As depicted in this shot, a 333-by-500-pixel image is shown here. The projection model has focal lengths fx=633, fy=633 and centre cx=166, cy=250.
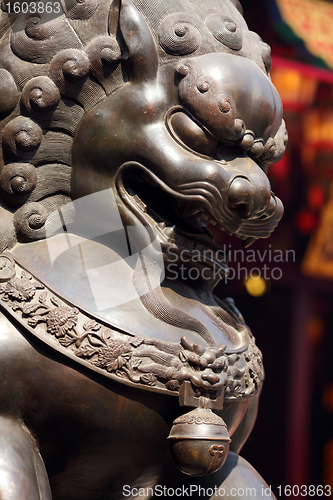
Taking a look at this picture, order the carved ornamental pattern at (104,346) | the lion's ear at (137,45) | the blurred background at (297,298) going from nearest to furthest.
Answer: the carved ornamental pattern at (104,346) → the lion's ear at (137,45) → the blurred background at (297,298)

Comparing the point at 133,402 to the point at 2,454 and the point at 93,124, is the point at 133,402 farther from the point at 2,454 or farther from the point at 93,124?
the point at 93,124

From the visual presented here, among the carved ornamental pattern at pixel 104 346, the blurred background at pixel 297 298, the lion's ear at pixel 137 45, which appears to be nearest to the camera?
the carved ornamental pattern at pixel 104 346

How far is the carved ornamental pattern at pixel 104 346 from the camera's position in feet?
4.45

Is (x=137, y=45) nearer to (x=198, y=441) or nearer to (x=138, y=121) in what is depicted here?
(x=138, y=121)

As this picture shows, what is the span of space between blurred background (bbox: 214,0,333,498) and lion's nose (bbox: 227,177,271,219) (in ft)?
6.49

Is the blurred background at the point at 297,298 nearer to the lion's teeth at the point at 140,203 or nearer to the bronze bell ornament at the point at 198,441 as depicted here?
the lion's teeth at the point at 140,203

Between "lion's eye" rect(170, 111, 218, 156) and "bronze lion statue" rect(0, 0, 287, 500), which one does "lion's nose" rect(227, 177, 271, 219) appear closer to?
"bronze lion statue" rect(0, 0, 287, 500)

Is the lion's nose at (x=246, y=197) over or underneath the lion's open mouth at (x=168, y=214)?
over

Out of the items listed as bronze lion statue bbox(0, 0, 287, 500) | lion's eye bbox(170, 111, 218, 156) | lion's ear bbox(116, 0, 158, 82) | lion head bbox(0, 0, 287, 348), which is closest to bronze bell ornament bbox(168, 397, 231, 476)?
bronze lion statue bbox(0, 0, 287, 500)

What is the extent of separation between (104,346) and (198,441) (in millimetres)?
294

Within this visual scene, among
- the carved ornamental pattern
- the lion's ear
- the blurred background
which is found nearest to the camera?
the carved ornamental pattern

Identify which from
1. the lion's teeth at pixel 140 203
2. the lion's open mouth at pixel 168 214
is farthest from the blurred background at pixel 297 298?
the lion's teeth at pixel 140 203

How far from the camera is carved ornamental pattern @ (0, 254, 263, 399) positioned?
1356 mm

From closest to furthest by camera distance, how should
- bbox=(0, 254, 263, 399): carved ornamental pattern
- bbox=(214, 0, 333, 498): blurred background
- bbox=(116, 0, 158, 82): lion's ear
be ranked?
bbox=(0, 254, 263, 399): carved ornamental pattern, bbox=(116, 0, 158, 82): lion's ear, bbox=(214, 0, 333, 498): blurred background
